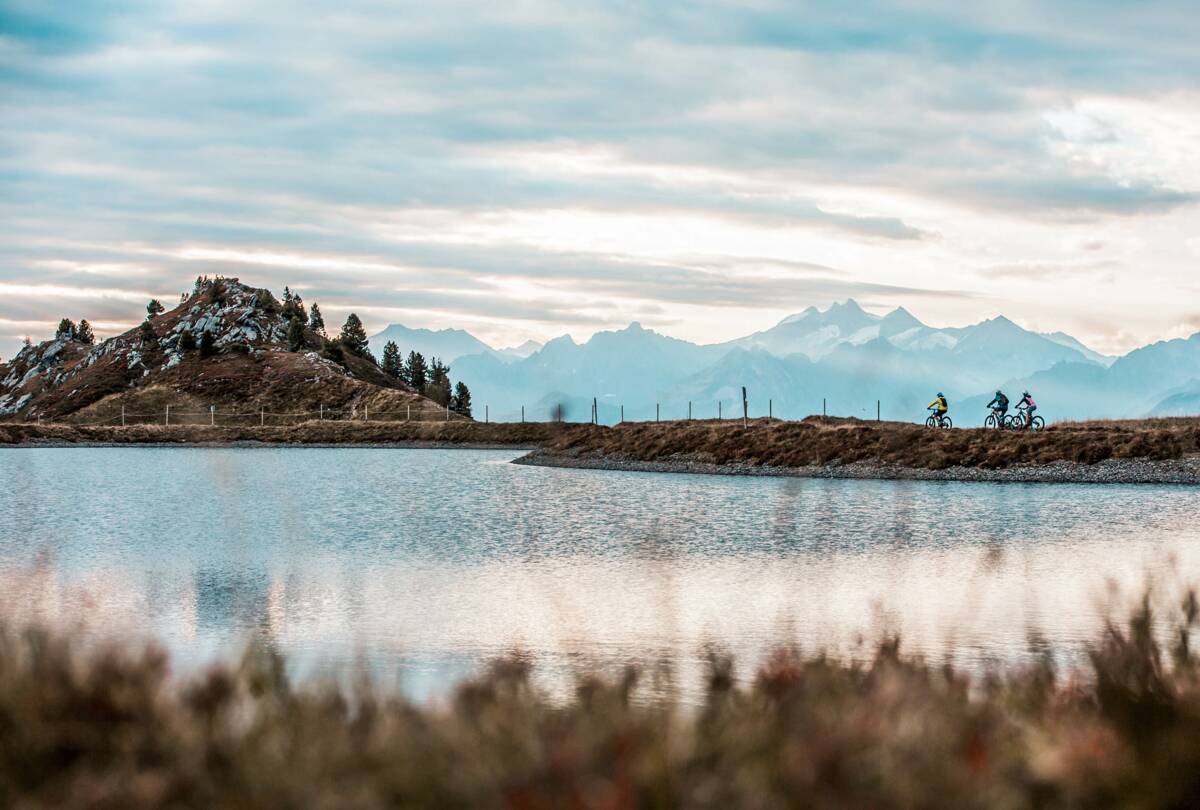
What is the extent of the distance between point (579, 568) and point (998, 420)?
6632 cm

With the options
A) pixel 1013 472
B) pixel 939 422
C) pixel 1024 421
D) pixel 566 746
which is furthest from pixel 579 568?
pixel 1024 421

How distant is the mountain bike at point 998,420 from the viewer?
8956cm

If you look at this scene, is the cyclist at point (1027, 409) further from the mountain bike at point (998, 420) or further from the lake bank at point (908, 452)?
the lake bank at point (908, 452)

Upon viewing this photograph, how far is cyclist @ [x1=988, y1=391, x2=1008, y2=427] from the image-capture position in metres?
85.1

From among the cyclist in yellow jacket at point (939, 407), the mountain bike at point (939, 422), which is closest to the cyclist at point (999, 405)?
the cyclist in yellow jacket at point (939, 407)

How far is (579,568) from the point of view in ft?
104

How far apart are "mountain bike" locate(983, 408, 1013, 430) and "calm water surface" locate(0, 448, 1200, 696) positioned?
77.0 ft

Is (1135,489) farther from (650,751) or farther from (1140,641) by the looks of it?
(650,751)

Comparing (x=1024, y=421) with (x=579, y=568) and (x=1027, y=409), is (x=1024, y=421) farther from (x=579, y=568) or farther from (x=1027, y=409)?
(x=579, y=568)

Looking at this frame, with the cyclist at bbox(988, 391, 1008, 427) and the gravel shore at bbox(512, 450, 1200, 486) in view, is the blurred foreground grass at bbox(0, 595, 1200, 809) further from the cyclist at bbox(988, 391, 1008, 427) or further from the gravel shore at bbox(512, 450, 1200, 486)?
the cyclist at bbox(988, 391, 1008, 427)

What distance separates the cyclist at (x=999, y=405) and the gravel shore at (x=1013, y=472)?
30.5 ft

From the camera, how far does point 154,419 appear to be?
195500 millimetres

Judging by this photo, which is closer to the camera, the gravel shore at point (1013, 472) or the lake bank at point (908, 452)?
the gravel shore at point (1013, 472)

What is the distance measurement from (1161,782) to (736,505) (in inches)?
1880
